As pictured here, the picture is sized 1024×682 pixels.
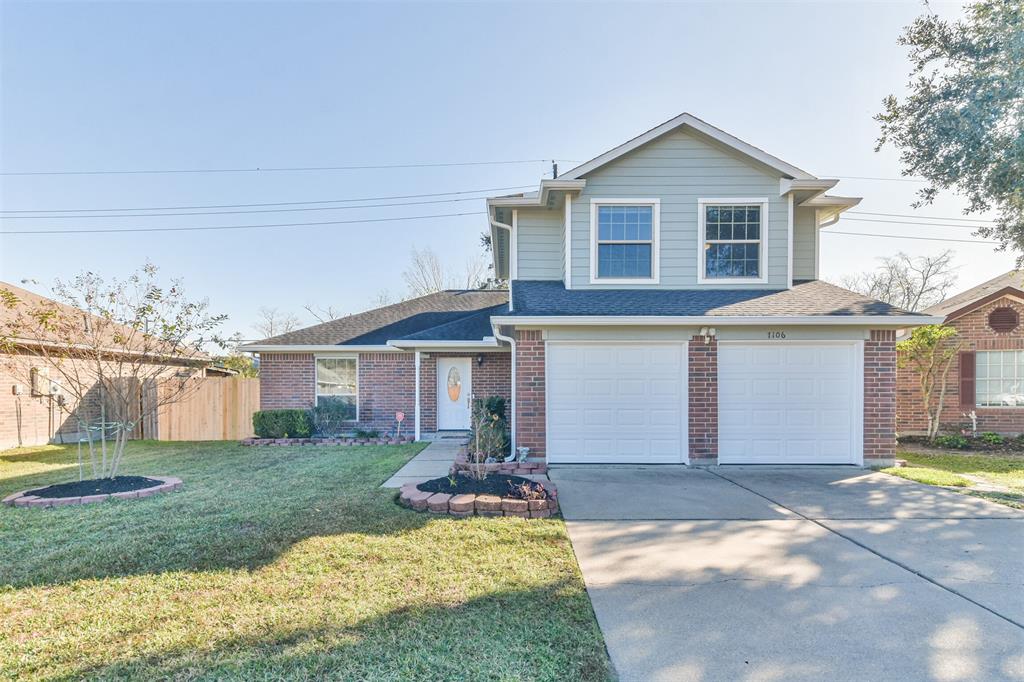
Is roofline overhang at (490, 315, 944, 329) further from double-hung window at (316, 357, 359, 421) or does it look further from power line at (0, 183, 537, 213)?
power line at (0, 183, 537, 213)

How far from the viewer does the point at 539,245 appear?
34.1 ft

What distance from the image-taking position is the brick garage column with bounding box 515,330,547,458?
27.3 ft

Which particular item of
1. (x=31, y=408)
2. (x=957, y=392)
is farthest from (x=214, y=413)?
(x=957, y=392)

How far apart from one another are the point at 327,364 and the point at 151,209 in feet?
49.6

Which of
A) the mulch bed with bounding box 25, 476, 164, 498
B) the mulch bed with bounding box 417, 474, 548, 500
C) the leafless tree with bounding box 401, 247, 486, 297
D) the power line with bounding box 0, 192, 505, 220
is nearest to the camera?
the mulch bed with bounding box 417, 474, 548, 500

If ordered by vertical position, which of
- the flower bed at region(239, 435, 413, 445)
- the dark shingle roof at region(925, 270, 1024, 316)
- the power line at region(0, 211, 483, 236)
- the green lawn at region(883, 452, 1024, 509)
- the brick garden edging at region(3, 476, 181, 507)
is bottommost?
the flower bed at region(239, 435, 413, 445)

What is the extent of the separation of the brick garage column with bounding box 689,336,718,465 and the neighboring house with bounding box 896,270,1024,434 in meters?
7.42

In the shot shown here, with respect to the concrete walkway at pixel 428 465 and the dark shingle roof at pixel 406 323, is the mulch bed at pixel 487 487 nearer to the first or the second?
the concrete walkway at pixel 428 465

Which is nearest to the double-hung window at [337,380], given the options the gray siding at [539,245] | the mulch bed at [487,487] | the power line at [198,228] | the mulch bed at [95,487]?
the gray siding at [539,245]

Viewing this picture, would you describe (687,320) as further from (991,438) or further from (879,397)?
(991,438)

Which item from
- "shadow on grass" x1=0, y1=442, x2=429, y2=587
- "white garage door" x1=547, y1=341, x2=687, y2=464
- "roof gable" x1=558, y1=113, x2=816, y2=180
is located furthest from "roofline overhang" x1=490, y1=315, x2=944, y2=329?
"shadow on grass" x1=0, y1=442, x2=429, y2=587

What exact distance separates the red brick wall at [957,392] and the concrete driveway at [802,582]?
680 centimetres

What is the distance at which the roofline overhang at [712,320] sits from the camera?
793 cm

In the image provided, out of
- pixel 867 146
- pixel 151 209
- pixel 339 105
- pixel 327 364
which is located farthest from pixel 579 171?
pixel 151 209
